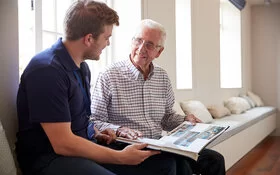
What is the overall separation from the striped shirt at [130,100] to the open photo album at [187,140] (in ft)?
0.64

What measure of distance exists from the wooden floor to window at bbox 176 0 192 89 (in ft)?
3.71

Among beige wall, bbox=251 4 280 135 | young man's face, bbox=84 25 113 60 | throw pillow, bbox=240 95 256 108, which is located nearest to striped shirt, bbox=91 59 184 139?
young man's face, bbox=84 25 113 60

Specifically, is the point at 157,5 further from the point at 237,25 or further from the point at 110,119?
the point at 237,25

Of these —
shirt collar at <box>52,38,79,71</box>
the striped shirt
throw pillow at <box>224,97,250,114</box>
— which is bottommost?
throw pillow at <box>224,97,250,114</box>

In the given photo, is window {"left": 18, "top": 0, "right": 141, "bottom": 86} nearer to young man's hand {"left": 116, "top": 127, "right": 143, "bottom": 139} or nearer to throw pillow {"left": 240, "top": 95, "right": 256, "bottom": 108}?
young man's hand {"left": 116, "top": 127, "right": 143, "bottom": 139}

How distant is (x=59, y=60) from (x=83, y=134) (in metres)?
0.34

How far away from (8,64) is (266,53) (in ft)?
19.1

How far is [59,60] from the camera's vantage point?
130cm

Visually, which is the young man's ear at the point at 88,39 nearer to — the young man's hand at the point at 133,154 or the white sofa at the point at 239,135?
the young man's hand at the point at 133,154

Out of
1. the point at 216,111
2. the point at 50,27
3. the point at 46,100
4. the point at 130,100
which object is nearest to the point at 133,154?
the point at 46,100

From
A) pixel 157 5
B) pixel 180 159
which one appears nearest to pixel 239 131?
pixel 157 5

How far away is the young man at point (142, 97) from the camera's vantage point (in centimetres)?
183

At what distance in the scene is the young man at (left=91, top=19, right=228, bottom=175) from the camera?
183cm

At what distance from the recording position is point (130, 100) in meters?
1.88
